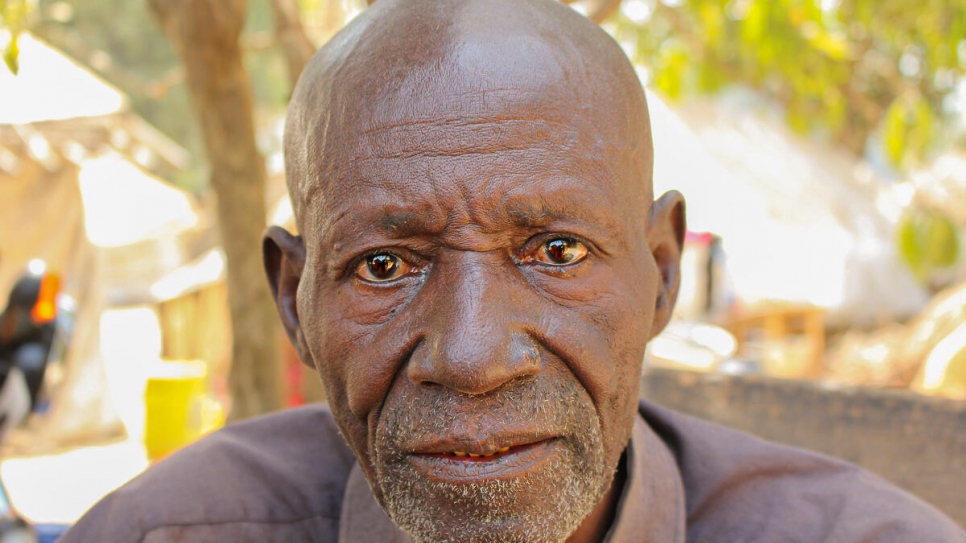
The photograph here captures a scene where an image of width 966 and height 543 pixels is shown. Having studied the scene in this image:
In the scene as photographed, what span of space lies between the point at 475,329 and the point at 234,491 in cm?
88

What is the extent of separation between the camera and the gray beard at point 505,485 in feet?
4.60

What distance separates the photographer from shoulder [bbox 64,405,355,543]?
6.10 feet

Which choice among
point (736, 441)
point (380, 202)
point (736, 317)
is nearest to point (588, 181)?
point (380, 202)

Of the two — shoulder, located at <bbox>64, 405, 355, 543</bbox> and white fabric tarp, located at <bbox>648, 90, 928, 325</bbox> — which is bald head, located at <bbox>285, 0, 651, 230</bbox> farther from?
white fabric tarp, located at <bbox>648, 90, 928, 325</bbox>

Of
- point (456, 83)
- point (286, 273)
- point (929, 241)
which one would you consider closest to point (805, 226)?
point (929, 241)

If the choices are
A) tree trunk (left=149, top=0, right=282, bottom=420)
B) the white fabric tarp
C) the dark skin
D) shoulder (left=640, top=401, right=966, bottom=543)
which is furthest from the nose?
the white fabric tarp

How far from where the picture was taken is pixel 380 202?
Result: 1497mm

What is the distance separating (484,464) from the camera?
1400mm

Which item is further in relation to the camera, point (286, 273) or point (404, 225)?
point (286, 273)

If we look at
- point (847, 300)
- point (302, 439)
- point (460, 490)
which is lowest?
point (847, 300)

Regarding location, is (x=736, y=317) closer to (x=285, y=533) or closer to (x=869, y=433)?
(x=869, y=433)

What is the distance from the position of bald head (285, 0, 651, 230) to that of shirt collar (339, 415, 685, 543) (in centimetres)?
55

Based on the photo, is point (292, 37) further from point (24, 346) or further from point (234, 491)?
point (24, 346)

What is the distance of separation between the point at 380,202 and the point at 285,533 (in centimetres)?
86
